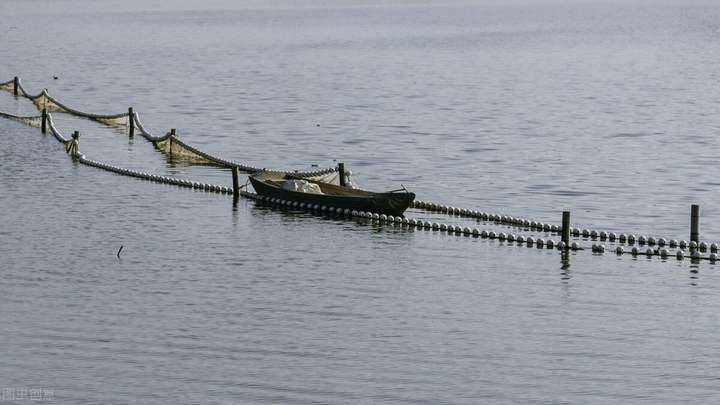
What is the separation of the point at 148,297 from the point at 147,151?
4108 cm

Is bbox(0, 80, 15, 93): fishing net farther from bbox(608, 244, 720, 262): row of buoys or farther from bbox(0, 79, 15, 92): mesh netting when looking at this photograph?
bbox(608, 244, 720, 262): row of buoys

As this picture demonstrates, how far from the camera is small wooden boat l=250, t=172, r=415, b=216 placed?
5509cm

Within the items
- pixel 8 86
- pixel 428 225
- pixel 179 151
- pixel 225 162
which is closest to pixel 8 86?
pixel 8 86

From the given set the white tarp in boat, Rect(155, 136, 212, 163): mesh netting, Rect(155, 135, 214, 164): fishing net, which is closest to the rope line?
the white tarp in boat

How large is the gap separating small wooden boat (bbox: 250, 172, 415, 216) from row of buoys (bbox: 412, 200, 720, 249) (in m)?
2.20

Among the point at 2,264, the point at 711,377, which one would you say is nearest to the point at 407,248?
the point at 2,264

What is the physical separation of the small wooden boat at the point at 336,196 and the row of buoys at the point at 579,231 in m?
2.20

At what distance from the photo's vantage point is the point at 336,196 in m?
56.7

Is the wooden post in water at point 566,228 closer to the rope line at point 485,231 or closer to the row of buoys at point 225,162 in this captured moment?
the rope line at point 485,231

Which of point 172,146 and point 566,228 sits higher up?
point 172,146

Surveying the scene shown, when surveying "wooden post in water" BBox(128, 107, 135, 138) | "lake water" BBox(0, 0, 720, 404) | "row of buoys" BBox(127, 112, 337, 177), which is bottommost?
"lake water" BBox(0, 0, 720, 404)

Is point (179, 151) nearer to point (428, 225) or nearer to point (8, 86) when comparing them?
point (428, 225)

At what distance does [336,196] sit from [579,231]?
1151cm

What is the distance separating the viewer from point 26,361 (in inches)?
1353
